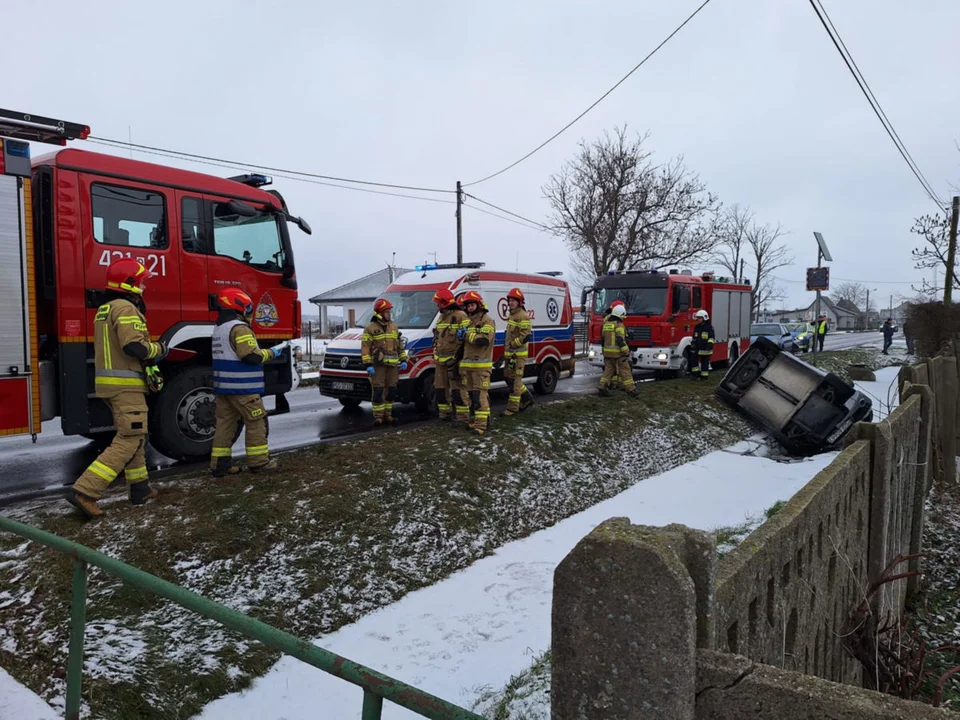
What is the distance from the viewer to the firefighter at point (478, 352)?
313 inches

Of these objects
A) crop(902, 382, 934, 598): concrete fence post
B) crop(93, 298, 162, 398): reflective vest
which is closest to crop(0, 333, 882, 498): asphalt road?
crop(93, 298, 162, 398): reflective vest

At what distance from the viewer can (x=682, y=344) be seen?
15383 mm

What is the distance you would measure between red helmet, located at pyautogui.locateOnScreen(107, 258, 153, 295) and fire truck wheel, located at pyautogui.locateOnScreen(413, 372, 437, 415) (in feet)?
17.1

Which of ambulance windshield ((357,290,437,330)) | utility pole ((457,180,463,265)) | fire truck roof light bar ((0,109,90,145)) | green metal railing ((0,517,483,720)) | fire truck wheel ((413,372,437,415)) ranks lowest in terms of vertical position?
fire truck wheel ((413,372,437,415))

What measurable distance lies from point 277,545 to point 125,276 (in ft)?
8.00

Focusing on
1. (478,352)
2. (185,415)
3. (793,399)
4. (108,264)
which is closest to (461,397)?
(478,352)

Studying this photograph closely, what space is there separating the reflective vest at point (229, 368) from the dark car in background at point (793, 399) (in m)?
8.73

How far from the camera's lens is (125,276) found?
5.09 m

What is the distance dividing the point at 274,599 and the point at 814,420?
9.07 meters

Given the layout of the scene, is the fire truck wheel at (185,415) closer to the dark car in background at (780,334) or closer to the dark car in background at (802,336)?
the dark car in background at (780,334)

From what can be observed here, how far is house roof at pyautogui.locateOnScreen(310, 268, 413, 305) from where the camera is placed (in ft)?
160

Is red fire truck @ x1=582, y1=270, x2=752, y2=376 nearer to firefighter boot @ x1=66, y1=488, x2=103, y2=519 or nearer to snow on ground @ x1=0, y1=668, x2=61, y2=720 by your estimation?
firefighter boot @ x1=66, y1=488, x2=103, y2=519

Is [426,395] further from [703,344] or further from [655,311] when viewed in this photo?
[703,344]

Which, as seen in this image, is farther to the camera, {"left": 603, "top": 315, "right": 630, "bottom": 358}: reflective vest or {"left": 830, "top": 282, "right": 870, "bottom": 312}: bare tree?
{"left": 830, "top": 282, "right": 870, "bottom": 312}: bare tree
